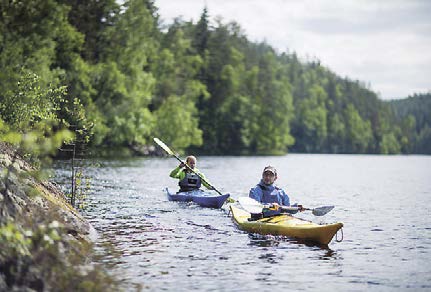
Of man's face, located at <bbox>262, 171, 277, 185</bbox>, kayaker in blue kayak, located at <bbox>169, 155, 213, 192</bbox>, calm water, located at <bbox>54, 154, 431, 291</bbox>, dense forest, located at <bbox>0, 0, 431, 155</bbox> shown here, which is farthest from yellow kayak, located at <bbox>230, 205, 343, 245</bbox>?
kayaker in blue kayak, located at <bbox>169, 155, 213, 192</bbox>

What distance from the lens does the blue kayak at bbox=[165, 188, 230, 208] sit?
18.7m

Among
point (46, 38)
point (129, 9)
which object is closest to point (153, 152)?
point (129, 9)

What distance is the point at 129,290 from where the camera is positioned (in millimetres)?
8500

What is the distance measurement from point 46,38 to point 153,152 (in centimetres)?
1946

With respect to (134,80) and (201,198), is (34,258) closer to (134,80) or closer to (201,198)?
(201,198)

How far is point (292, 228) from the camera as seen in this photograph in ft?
42.0

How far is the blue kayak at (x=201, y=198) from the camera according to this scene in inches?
736

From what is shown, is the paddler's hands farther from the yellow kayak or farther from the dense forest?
the dense forest

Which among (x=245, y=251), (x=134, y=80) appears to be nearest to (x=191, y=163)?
(x=245, y=251)

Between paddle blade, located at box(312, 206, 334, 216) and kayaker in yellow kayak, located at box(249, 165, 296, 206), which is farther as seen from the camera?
kayaker in yellow kayak, located at box(249, 165, 296, 206)

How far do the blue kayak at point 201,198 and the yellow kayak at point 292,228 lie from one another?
3948 millimetres

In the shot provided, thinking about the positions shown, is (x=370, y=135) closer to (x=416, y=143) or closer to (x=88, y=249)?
(x=416, y=143)

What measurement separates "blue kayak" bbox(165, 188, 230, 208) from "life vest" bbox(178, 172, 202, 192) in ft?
→ 1.33

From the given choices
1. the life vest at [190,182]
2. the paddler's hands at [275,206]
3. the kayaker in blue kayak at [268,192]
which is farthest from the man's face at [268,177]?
the life vest at [190,182]
